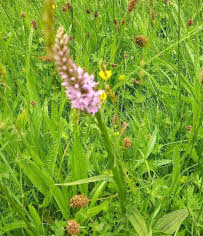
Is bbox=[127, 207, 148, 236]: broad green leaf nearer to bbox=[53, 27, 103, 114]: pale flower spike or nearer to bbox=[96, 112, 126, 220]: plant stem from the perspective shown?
bbox=[96, 112, 126, 220]: plant stem

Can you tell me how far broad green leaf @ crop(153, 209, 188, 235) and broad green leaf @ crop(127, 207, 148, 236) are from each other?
12 cm

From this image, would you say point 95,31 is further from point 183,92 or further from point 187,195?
point 187,195

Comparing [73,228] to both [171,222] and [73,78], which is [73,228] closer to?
[171,222]

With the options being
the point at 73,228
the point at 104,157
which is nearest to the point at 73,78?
the point at 73,228

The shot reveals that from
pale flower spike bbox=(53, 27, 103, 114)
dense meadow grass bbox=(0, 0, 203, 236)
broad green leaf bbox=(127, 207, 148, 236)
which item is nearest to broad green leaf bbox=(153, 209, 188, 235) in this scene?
dense meadow grass bbox=(0, 0, 203, 236)

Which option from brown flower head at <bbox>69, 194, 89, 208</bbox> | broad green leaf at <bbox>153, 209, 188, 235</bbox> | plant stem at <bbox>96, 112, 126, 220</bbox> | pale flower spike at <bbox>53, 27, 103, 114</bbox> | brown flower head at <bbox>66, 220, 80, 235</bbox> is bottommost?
broad green leaf at <bbox>153, 209, 188, 235</bbox>

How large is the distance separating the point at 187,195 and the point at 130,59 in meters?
1.19

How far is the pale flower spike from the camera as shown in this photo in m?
0.60

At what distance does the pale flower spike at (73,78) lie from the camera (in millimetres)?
598

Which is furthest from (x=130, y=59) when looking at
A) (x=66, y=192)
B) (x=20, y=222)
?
(x=20, y=222)

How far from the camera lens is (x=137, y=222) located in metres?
1.01

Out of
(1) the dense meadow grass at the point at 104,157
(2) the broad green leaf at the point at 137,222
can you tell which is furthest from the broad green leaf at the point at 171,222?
(2) the broad green leaf at the point at 137,222

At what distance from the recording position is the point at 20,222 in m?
1.15

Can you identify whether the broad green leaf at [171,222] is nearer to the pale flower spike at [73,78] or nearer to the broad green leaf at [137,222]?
the broad green leaf at [137,222]
